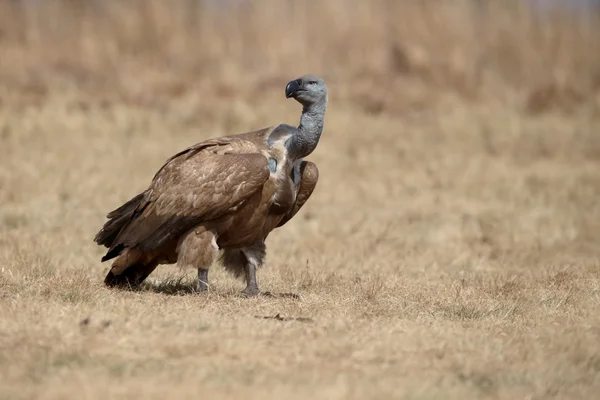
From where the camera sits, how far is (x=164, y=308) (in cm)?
715

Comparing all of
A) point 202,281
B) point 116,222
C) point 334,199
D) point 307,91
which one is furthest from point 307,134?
point 334,199

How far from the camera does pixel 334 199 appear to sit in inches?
529

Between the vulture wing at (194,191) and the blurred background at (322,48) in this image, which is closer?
the vulture wing at (194,191)

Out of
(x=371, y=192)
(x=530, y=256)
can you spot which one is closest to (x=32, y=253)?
(x=530, y=256)

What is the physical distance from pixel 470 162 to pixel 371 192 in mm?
2087

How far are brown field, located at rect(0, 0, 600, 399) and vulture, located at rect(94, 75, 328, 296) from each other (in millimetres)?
312

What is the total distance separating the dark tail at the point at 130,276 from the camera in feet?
26.3

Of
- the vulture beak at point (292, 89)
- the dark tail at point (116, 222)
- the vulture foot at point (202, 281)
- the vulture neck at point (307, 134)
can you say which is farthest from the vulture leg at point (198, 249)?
the vulture beak at point (292, 89)

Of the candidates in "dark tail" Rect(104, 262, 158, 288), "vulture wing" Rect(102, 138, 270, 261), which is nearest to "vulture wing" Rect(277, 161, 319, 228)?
"vulture wing" Rect(102, 138, 270, 261)

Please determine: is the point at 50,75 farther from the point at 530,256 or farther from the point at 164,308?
the point at 164,308

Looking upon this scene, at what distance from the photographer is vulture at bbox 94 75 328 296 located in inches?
300

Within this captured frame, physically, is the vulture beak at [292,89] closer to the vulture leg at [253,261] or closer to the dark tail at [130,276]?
the vulture leg at [253,261]

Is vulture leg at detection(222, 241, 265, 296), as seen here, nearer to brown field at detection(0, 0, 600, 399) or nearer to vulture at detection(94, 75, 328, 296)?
vulture at detection(94, 75, 328, 296)

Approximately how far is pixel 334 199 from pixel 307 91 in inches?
220
